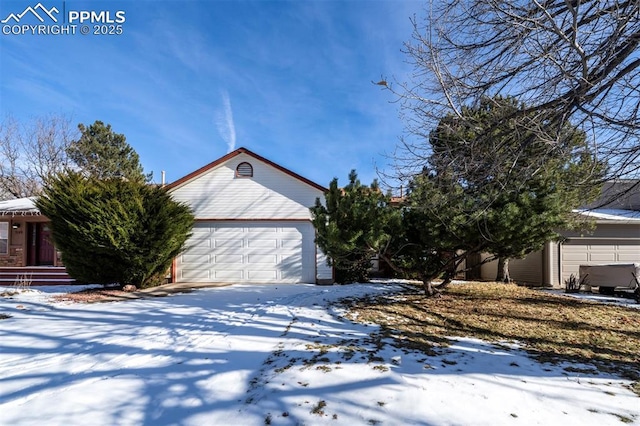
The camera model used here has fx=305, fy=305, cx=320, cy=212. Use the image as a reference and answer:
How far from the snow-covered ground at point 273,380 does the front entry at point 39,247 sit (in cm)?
1094

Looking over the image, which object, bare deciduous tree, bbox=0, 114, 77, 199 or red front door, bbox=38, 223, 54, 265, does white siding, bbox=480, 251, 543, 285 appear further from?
bare deciduous tree, bbox=0, 114, 77, 199

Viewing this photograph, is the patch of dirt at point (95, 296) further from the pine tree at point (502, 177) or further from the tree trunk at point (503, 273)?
the tree trunk at point (503, 273)

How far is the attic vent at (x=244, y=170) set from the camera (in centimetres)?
1113

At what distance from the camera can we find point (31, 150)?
19406mm

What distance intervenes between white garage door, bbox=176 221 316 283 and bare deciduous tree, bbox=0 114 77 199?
49.1 feet

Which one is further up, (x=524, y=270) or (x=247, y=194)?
(x=247, y=194)

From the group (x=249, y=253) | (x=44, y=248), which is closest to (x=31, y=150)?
(x=44, y=248)

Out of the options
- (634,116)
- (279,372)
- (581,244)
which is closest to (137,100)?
(279,372)

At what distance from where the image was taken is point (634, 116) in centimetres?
350

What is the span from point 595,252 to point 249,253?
12.9 m

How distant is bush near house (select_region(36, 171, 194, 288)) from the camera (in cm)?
829

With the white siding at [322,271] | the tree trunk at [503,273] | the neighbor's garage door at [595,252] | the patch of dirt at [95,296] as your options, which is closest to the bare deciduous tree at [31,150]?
the patch of dirt at [95,296]

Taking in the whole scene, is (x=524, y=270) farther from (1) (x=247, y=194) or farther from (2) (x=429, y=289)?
(1) (x=247, y=194)

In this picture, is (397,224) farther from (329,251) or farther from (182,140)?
(182,140)
